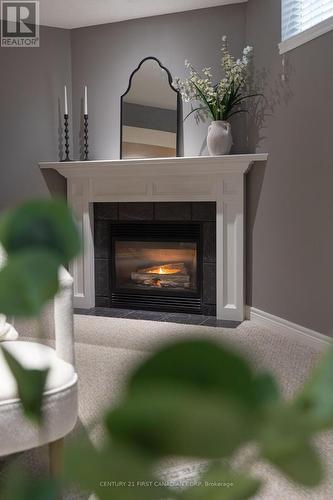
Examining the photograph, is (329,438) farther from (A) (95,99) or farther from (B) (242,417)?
(A) (95,99)

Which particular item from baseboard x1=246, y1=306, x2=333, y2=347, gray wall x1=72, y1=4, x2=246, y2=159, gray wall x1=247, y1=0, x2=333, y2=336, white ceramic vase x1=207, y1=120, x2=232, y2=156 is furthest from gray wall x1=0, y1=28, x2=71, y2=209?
baseboard x1=246, y1=306, x2=333, y2=347

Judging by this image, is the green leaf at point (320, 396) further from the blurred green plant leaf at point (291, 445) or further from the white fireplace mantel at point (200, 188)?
the white fireplace mantel at point (200, 188)

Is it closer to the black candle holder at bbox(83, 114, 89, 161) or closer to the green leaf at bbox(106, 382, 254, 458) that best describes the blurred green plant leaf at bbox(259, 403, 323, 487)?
the green leaf at bbox(106, 382, 254, 458)

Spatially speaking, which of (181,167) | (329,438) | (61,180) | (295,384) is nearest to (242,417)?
(329,438)

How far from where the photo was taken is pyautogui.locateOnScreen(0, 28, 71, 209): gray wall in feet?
13.9

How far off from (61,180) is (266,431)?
4.45m

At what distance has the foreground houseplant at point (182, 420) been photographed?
7cm

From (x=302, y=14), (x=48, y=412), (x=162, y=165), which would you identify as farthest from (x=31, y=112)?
(x=48, y=412)

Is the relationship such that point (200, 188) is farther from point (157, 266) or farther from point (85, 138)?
point (85, 138)

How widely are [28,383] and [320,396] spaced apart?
0.16 ft

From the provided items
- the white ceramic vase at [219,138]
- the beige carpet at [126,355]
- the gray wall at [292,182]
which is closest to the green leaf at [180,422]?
the beige carpet at [126,355]

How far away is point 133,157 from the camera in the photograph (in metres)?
4.15

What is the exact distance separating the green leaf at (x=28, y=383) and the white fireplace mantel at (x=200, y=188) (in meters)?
3.47

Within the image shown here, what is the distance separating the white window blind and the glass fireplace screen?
1.58 metres
